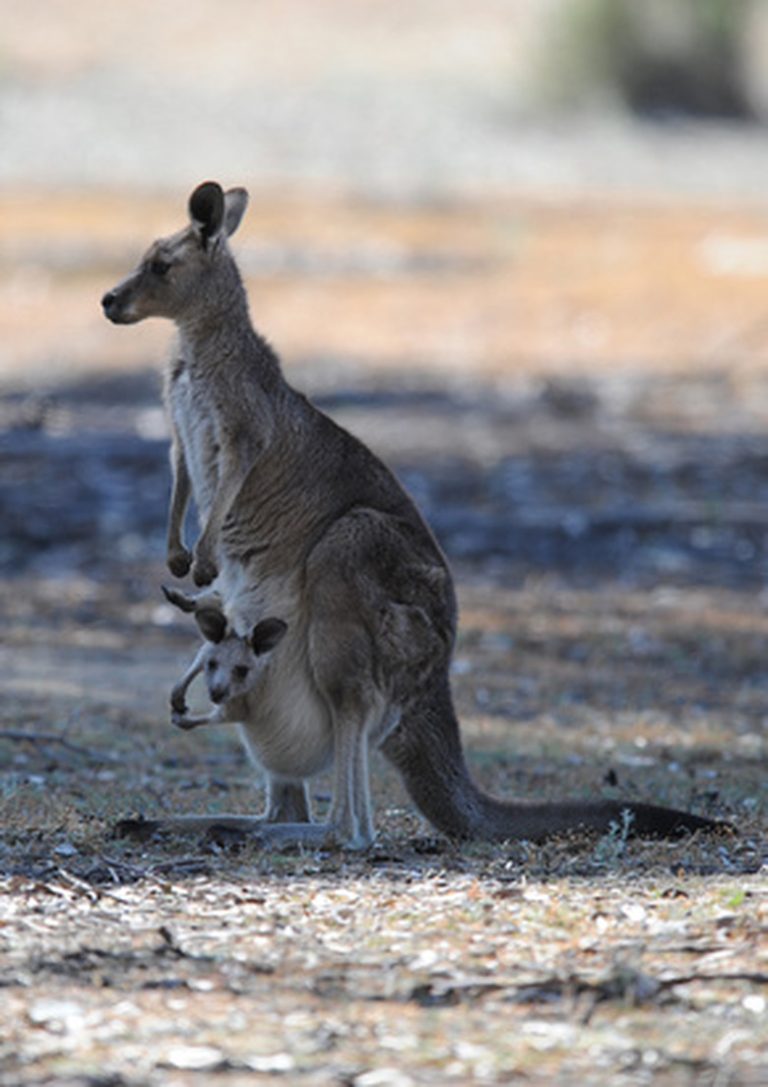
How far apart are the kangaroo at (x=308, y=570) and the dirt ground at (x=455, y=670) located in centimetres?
17

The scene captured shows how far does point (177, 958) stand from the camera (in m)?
4.46

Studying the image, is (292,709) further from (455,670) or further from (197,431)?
(455,670)

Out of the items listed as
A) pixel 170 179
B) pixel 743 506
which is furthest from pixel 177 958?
pixel 170 179

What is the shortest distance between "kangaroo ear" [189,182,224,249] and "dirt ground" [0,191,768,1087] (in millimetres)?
1670

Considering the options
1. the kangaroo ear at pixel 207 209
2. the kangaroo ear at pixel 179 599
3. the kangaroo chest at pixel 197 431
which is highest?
the kangaroo ear at pixel 207 209

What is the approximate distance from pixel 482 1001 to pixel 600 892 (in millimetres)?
906

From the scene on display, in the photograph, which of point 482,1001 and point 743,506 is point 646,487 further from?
point 482,1001

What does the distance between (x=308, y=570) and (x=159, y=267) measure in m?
1.01

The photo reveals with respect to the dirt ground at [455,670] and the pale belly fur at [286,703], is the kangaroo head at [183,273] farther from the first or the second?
the dirt ground at [455,670]

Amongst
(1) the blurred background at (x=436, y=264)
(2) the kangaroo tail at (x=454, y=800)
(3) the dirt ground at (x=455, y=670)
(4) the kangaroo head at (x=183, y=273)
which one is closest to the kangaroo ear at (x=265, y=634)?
(2) the kangaroo tail at (x=454, y=800)

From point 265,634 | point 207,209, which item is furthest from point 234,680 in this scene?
point 207,209

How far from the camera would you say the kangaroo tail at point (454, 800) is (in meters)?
5.82

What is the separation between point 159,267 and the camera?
625 centimetres

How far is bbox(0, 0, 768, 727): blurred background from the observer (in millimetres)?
12227
